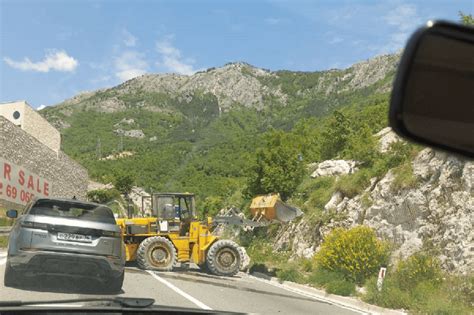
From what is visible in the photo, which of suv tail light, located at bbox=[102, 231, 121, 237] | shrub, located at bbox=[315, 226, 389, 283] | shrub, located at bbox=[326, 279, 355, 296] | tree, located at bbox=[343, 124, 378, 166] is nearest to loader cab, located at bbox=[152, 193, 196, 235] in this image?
shrub, located at bbox=[315, 226, 389, 283]

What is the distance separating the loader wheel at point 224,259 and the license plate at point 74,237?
912cm

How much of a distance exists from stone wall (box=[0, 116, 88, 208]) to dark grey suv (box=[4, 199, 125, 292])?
28.1m

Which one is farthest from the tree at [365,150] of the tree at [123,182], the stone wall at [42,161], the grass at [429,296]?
the tree at [123,182]

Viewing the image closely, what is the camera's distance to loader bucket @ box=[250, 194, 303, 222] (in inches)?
916

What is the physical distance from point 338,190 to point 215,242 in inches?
365

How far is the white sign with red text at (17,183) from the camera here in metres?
43.4

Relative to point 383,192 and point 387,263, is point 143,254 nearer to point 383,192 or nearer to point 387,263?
point 387,263

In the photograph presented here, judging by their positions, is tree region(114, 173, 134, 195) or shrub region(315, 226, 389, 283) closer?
shrub region(315, 226, 389, 283)

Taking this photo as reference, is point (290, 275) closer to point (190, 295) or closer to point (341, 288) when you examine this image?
point (341, 288)

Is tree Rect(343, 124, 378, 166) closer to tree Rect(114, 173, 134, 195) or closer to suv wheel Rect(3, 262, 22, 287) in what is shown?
suv wheel Rect(3, 262, 22, 287)

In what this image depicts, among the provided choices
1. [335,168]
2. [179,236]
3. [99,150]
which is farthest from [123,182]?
[179,236]

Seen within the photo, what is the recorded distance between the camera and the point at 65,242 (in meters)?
10.0

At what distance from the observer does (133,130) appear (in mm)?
118000

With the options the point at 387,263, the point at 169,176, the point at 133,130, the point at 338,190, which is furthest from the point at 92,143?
the point at 387,263
